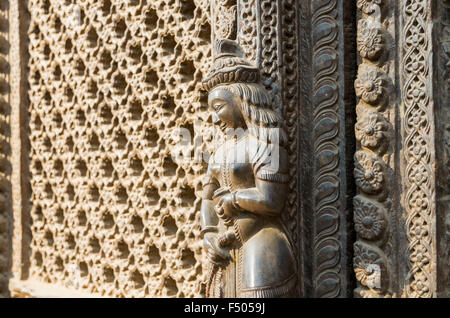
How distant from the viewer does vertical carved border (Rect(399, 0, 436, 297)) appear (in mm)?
2633

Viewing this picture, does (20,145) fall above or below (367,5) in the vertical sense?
below

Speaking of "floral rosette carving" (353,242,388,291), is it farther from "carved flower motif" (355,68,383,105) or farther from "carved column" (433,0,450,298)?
"carved flower motif" (355,68,383,105)

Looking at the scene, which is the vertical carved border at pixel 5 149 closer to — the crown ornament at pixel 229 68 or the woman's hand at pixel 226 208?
the crown ornament at pixel 229 68

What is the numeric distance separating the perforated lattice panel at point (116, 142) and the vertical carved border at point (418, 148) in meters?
1.13

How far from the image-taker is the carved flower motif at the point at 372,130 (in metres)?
2.78

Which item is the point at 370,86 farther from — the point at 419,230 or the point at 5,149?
the point at 5,149

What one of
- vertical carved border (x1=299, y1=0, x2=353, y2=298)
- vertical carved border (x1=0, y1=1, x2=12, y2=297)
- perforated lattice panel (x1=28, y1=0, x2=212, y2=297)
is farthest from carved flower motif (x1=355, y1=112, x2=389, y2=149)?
vertical carved border (x1=0, y1=1, x2=12, y2=297)

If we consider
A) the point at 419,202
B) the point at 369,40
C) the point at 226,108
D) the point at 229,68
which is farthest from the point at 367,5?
the point at 419,202

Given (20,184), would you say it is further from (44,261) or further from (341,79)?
(341,79)

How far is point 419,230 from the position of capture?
2.66 metres

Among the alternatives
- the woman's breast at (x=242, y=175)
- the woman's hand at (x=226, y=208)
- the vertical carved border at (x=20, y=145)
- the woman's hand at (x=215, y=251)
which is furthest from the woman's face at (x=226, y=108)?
the vertical carved border at (x=20, y=145)

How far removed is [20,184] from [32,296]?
0.83m

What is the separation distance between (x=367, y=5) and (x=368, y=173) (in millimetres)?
736

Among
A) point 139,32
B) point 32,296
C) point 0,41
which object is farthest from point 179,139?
point 0,41
